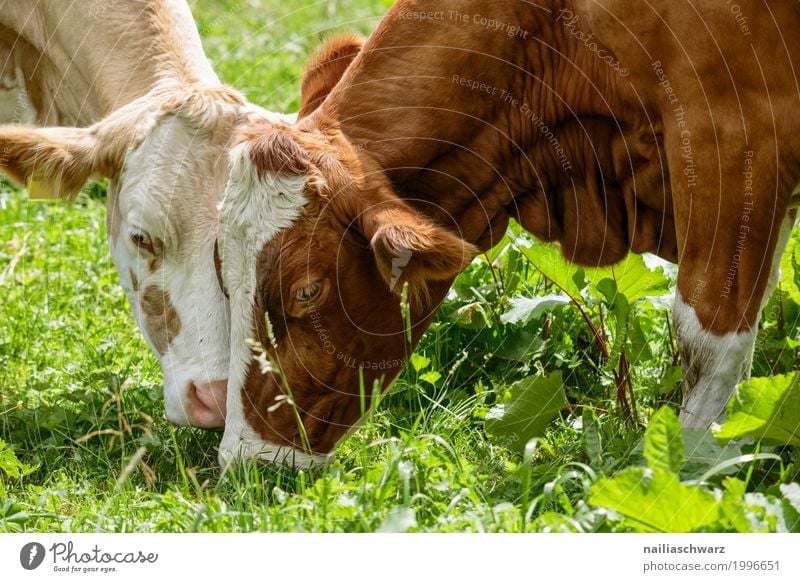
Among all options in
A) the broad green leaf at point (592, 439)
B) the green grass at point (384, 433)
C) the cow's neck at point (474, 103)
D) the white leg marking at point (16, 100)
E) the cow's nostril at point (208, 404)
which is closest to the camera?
the green grass at point (384, 433)

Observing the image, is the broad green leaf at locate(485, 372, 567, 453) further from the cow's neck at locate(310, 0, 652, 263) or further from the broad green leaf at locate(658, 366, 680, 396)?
the cow's neck at locate(310, 0, 652, 263)

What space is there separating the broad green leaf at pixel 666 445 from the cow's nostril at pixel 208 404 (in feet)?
6.00

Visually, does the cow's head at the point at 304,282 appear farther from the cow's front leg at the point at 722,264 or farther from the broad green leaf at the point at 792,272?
the broad green leaf at the point at 792,272

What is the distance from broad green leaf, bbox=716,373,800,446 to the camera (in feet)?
12.2

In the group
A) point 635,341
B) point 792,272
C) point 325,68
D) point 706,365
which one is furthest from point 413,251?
point 792,272

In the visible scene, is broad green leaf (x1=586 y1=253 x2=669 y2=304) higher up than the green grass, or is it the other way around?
broad green leaf (x1=586 y1=253 x2=669 y2=304)

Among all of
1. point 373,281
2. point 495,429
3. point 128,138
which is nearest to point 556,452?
point 495,429

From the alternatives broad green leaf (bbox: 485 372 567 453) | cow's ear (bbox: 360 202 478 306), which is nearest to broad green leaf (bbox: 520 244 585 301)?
broad green leaf (bbox: 485 372 567 453)

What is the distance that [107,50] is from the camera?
5.45 metres

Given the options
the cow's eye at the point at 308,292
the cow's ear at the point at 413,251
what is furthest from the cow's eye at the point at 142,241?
the cow's ear at the point at 413,251

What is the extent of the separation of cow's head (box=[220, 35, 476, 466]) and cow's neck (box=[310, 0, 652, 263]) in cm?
17

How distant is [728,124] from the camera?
12.6ft

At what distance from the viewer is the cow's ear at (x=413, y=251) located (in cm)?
372
